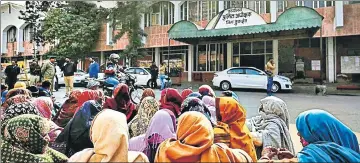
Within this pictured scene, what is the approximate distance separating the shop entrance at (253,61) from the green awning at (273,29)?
4.25 feet

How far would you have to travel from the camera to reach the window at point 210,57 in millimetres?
17594

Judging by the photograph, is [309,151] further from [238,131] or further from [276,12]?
[276,12]

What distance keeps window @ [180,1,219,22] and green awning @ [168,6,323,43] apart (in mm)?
1586

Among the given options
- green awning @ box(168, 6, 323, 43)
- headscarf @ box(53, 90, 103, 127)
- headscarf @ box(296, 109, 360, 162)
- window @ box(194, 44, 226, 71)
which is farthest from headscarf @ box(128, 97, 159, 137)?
window @ box(194, 44, 226, 71)

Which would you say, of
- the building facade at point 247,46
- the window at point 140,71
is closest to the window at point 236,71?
the building facade at point 247,46

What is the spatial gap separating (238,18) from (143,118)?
11975 mm

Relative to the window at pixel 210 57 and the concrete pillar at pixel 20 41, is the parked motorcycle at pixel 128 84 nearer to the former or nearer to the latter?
the concrete pillar at pixel 20 41

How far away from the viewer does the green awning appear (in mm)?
12391

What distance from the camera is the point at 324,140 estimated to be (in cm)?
198

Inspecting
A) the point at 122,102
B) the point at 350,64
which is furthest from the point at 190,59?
the point at 122,102

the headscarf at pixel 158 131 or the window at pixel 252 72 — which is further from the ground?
the window at pixel 252 72

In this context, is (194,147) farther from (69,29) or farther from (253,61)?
(253,61)

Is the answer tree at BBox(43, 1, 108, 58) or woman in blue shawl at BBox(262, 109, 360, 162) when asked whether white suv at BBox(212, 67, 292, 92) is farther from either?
woman in blue shawl at BBox(262, 109, 360, 162)

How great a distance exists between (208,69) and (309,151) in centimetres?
1615
